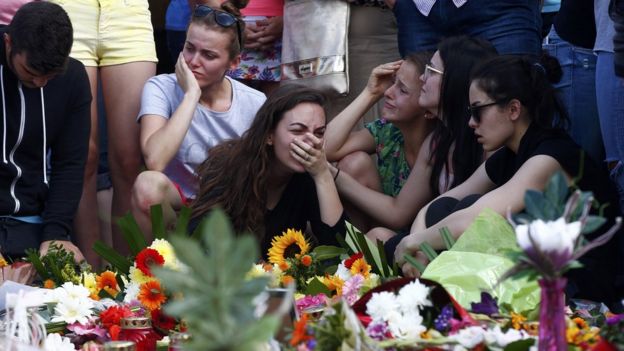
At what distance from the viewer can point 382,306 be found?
1.86 m

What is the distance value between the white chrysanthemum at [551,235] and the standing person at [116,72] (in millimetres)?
3425

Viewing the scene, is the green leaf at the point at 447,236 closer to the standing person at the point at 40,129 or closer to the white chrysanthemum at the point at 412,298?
the white chrysanthemum at the point at 412,298

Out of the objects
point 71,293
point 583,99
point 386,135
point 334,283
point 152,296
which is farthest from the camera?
point 386,135

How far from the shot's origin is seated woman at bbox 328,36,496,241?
4105 millimetres

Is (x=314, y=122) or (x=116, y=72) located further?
(x=116, y=72)

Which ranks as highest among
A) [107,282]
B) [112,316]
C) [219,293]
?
[219,293]

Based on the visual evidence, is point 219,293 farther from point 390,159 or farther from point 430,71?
point 390,159

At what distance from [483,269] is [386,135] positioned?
228 centimetres

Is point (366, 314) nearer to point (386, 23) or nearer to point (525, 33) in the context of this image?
point (525, 33)

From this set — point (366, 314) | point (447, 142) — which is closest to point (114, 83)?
point (447, 142)

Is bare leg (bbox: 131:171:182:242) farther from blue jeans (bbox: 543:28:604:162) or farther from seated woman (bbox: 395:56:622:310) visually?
blue jeans (bbox: 543:28:604:162)

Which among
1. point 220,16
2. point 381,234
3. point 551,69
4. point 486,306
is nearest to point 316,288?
point 381,234

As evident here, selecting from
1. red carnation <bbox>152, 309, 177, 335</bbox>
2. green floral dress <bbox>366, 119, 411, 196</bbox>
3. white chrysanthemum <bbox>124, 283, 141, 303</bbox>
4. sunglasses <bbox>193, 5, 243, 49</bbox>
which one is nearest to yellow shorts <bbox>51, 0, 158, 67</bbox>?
sunglasses <bbox>193, 5, 243, 49</bbox>

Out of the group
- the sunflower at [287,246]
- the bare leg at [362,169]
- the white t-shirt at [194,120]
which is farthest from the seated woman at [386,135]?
the sunflower at [287,246]
